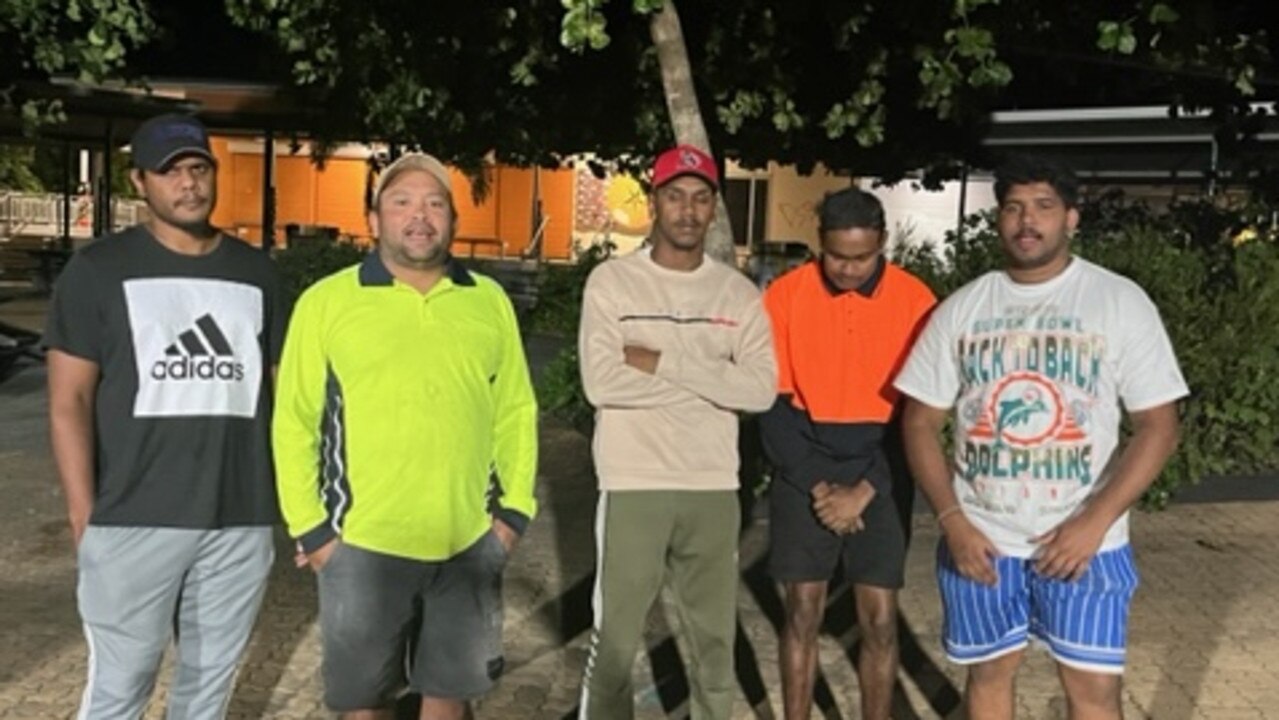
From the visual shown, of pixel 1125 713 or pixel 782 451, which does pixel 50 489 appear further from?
pixel 1125 713

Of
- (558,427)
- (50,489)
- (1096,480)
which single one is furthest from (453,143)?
(1096,480)

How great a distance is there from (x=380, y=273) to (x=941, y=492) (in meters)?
1.61

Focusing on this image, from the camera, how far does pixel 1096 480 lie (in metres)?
3.53

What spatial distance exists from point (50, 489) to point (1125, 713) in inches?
257

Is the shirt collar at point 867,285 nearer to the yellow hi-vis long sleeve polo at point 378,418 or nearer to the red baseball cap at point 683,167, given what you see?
the red baseball cap at point 683,167

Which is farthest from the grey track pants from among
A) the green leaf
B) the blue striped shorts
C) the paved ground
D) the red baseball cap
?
the green leaf

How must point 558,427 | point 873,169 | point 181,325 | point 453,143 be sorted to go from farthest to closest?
1. point 873,169
2. point 453,143
3. point 558,427
4. point 181,325

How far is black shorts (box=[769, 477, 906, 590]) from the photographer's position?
14.2 feet

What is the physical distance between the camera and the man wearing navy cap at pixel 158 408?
3.36 metres

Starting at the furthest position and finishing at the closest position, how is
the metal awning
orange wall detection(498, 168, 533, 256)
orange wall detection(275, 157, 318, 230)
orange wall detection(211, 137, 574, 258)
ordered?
orange wall detection(275, 157, 318, 230) < orange wall detection(498, 168, 533, 256) < orange wall detection(211, 137, 574, 258) < the metal awning

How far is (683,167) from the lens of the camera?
4059 mm

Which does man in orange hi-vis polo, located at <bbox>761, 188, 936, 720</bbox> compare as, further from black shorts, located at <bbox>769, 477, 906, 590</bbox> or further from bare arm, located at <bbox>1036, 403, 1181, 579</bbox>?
bare arm, located at <bbox>1036, 403, 1181, 579</bbox>

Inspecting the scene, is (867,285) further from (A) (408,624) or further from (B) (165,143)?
(B) (165,143)

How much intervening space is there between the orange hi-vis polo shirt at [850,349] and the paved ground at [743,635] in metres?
1.34
